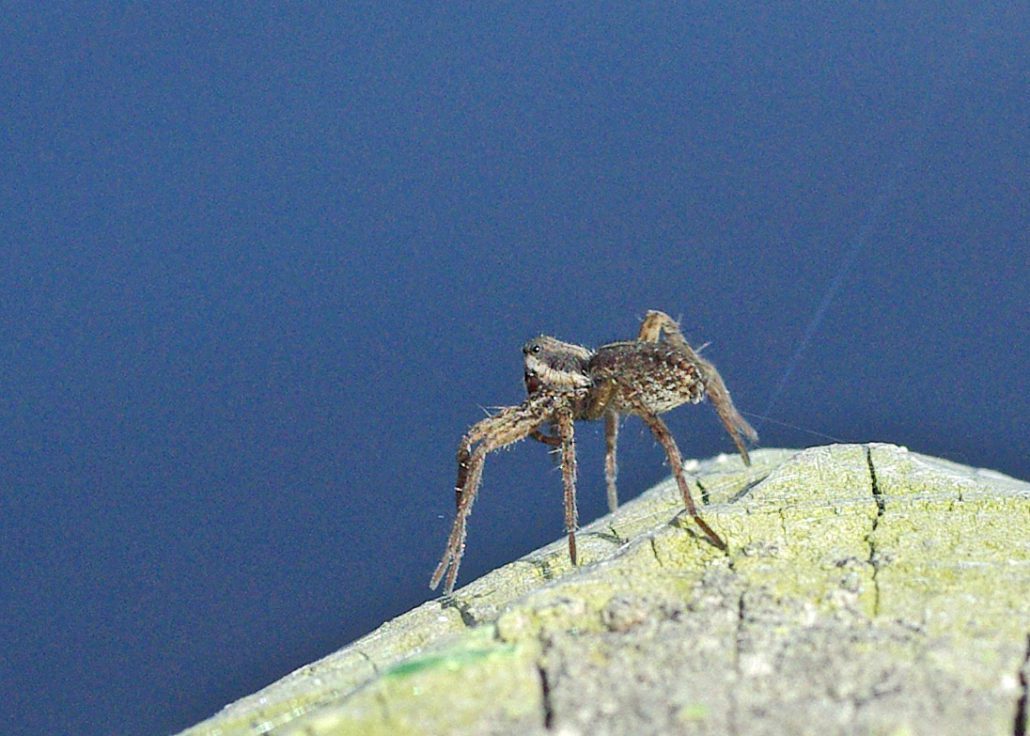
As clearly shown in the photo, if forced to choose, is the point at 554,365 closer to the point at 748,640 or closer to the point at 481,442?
the point at 481,442

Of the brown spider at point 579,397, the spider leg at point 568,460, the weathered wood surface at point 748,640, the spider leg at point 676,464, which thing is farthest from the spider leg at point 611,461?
the weathered wood surface at point 748,640

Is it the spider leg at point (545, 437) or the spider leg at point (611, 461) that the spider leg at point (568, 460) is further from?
the spider leg at point (611, 461)

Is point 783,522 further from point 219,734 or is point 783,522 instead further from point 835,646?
point 219,734

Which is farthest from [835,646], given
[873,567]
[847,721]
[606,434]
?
[606,434]

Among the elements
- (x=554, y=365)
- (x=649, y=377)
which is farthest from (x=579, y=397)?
(x=649, y=377)

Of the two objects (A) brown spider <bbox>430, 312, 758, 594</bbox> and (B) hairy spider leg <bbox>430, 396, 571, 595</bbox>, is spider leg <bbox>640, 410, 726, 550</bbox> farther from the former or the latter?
(B) hairy spider leg <bbox>430, 396, 571, 595</bbox>

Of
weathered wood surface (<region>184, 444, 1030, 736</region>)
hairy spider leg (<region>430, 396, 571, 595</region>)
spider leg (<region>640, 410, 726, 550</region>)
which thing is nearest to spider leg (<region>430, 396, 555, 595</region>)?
hairy spider leg (<region>430, 396, 571, 595</region>)

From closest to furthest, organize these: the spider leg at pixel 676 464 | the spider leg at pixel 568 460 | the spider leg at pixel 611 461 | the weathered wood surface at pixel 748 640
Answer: the weathered wood surface at pixel 748 640 < the spider leg at pixel 676 464 < the spider leg at pixel 568 460 < the spider leg at pixel 611 461
